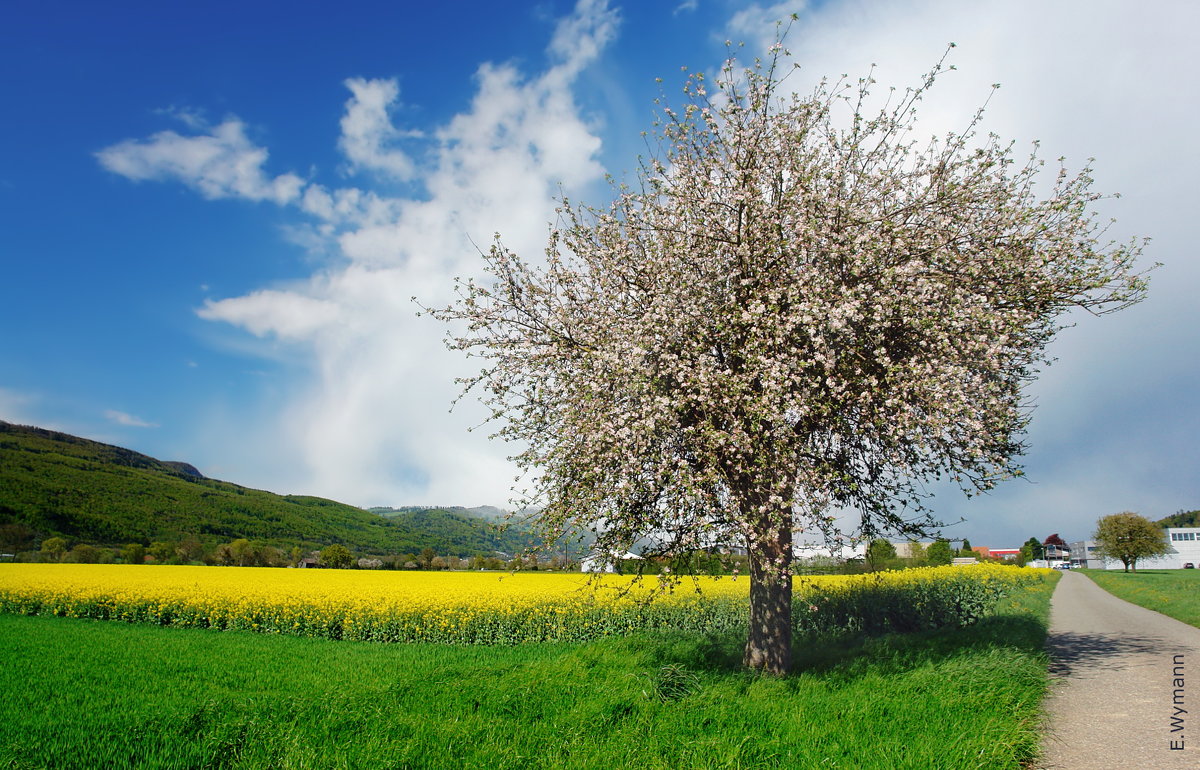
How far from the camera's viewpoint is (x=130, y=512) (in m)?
94.0

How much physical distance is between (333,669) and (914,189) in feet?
50.4

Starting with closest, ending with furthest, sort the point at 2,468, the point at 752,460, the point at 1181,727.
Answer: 1. the point at 1181,727
2. the point at 752,460
3. the point at 2,468

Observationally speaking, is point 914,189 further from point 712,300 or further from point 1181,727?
point 1181,727

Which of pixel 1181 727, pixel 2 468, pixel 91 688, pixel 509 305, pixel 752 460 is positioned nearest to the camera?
pixel 1181 727

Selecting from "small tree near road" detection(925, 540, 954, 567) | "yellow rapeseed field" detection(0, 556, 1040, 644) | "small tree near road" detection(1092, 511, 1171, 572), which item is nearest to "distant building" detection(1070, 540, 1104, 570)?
"small tree near road" detection(1092, 511, 1171, 572)

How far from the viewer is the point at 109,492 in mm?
99688

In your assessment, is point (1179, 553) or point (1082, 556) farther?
point (1082, 556)

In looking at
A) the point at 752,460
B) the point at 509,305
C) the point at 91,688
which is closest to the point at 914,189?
the point at 752,460

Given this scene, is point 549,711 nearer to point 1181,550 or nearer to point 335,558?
point 335,558

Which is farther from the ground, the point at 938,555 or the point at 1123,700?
→ the point at 1123,700
